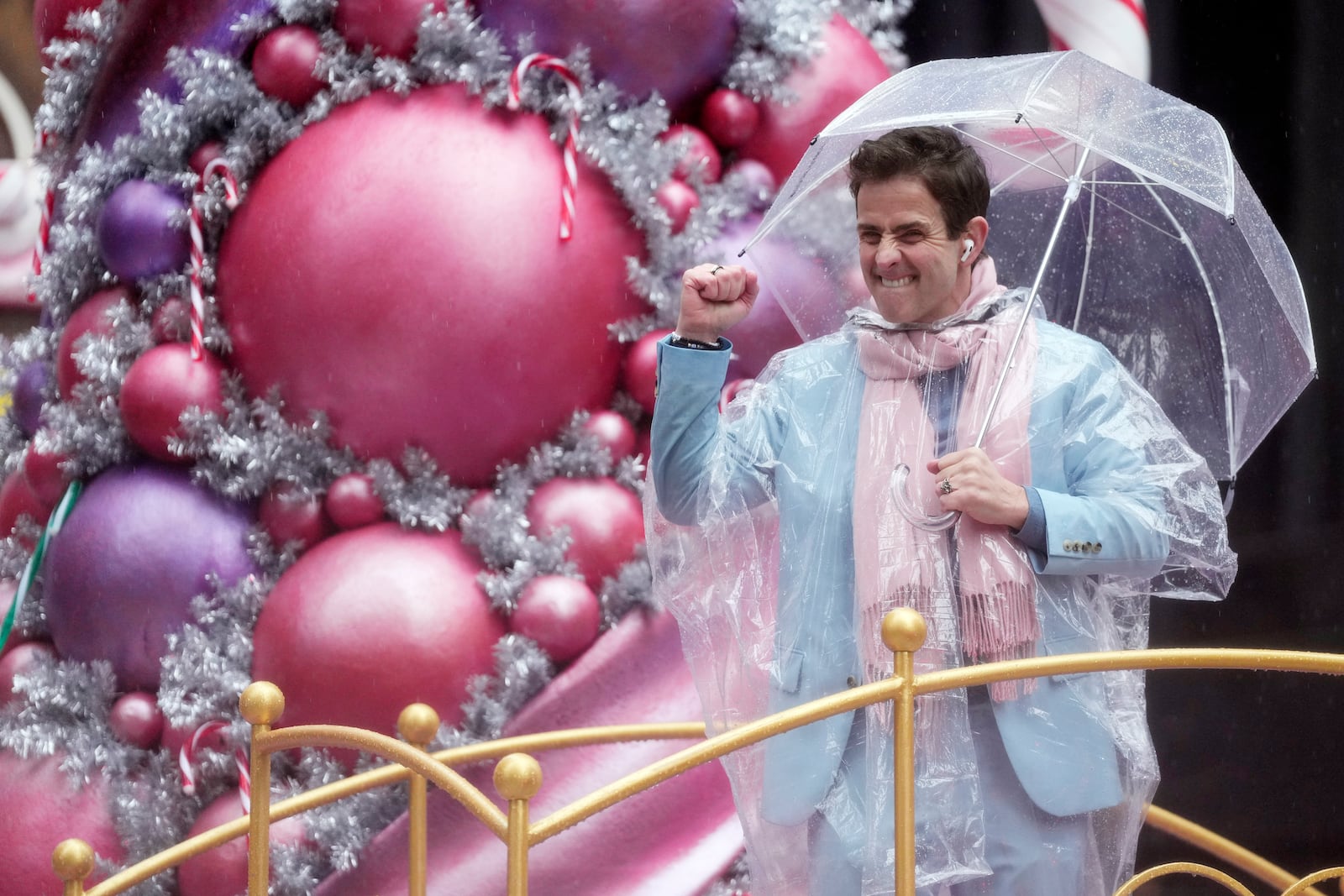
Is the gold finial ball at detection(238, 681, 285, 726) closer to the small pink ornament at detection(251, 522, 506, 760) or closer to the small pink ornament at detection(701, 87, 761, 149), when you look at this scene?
the small pink ornament at detection(251, 522, 506, 760)

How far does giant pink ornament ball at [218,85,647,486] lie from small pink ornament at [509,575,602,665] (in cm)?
27

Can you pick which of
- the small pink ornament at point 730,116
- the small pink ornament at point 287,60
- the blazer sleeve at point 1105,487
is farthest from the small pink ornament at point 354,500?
the blazer sleeve at point 1105,487

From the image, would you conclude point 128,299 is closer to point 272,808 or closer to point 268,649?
point 268,649

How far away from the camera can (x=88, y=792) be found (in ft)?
8.76

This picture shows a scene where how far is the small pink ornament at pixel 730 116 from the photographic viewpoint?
2.91m

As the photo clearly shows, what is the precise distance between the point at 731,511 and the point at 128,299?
1.56 m

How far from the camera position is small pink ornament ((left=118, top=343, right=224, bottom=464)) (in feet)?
8.89

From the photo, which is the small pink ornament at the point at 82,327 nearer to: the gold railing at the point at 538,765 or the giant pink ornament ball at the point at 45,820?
the giant pink ornament ball at the point at 45,820

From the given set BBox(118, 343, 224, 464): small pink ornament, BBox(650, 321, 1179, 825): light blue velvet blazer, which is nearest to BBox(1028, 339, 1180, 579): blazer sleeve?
BBox(650, 321, 1179, 825): light blue velvet blazer

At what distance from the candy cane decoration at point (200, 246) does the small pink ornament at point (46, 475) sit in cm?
35

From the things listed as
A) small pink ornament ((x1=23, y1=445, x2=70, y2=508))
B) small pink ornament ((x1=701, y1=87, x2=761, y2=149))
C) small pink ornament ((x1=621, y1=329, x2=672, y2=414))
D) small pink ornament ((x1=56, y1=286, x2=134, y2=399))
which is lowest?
small pink ornament ((x1=23, y1=445, x2=70, y2=508))

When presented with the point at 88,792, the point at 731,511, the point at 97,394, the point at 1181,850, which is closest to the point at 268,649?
the point at 88,792

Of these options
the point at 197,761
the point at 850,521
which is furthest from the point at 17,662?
the point at 850,521

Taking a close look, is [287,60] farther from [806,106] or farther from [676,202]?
[806,106]
